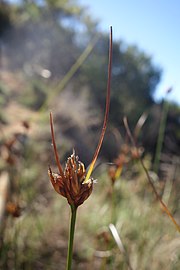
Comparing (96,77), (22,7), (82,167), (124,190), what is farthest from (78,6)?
(82,167)

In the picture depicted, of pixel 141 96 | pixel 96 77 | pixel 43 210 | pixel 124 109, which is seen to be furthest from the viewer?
pixel 141 96

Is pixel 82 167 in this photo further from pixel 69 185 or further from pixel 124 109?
pixel 124 109

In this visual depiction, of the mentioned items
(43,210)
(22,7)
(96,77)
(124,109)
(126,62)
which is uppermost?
(22,7)

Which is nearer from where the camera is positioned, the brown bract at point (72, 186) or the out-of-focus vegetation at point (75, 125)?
the brown bract at point (72, 186)

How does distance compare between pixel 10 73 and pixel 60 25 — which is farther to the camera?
pixel 60 25

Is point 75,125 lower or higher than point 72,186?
higher

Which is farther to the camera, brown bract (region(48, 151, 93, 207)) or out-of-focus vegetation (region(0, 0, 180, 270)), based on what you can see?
out-of-focus vegetation (region(0, 0, 180, 270))

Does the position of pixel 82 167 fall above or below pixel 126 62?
below

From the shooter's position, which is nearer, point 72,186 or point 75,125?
point 72,186
